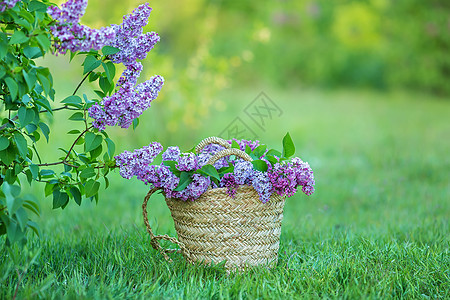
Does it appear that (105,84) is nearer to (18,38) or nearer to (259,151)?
(18,38)

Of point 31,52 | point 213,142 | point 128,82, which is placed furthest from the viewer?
point 213,142

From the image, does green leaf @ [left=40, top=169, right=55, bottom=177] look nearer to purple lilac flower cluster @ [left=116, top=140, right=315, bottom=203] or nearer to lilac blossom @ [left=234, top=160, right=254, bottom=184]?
purple lilac flower cluster @ [left=116, top=140, right=315, bottom=203]

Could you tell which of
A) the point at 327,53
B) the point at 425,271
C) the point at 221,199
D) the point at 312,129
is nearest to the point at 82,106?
the point at 221,199

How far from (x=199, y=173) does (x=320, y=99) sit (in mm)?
7911

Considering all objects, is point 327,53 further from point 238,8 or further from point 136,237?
point 136,237

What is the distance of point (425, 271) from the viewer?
6.29 ft

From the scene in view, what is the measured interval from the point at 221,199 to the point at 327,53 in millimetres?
10581

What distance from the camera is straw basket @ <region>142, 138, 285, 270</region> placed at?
1884mm

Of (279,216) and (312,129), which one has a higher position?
(312,129)

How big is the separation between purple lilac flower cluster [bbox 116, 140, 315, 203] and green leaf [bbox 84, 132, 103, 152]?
0.10m

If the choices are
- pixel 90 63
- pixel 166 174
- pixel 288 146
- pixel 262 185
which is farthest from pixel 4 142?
pixel 288 146

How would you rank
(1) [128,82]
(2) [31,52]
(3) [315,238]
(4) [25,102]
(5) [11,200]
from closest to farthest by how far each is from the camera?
(5) [11,200]
(2) [31,52]
(4) [25,102]
(1) [128,82]
(3) [315,238]

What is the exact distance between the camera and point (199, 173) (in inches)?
72.9

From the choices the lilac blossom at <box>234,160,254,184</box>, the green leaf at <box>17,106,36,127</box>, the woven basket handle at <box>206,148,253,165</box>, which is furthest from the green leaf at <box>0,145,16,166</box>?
the lilac blossom at <box>234,160,254,184</box>
